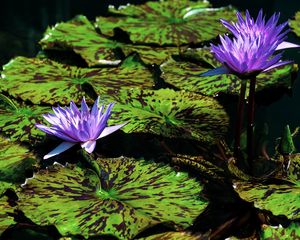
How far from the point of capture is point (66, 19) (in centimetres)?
329

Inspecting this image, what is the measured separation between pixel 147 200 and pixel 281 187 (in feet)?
0.98

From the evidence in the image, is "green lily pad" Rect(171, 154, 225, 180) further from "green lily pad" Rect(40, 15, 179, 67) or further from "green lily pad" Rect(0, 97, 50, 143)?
"green lily pad" Rect(40, 15, 179, 67)

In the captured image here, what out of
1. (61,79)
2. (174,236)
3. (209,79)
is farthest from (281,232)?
(61,79)

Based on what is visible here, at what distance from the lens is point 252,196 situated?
4.31 ft

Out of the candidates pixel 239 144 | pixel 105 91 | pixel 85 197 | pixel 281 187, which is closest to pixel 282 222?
pixel 281 187

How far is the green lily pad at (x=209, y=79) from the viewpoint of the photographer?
179 cm

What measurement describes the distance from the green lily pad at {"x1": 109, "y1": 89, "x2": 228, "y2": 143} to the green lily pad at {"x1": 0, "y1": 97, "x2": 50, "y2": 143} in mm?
226

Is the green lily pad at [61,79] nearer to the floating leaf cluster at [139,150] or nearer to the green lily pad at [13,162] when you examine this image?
the floating leaf cluster at [139,150]

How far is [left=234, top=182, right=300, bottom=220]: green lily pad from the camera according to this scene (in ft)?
4.13

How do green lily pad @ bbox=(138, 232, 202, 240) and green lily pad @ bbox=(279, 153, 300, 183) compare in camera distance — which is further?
green lily pad @ bbox=(279, 153, 300, 183)

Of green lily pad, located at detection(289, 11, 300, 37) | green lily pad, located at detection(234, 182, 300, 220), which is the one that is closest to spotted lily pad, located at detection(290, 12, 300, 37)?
green lily pad, located at detection(289, 11, 300, 37)

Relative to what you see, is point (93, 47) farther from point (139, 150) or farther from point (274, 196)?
point (274, 196)

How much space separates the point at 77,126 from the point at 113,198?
220 millimetres

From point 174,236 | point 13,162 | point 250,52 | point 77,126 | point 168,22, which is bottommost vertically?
point 174,236
